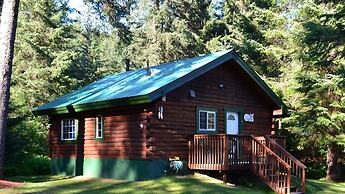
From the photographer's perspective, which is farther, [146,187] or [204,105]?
[204,105]

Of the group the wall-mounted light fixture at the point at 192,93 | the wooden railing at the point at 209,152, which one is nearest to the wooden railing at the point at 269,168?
the wooden railing at the point at 209,152

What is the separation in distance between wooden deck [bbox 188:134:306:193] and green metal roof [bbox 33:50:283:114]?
230 centimetres

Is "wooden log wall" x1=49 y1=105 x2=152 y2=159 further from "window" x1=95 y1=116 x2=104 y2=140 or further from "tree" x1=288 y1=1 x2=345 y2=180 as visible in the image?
"tree" x1=288 y1=1 x2=345 y2=180

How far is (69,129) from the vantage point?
19000mm

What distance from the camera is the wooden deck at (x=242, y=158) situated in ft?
47.6

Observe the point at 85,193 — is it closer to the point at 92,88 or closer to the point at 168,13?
the point at 92,88

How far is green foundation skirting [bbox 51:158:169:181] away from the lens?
49.1 ft

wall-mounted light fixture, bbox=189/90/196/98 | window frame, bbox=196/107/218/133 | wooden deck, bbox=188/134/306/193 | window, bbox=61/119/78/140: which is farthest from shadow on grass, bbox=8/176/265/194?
window, bbox=61/119/78/140

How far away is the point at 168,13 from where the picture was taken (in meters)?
33.9

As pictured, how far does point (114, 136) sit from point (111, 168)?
121cm

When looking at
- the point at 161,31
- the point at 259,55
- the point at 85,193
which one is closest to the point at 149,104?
the point at 85,193

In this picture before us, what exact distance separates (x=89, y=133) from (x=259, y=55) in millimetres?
14684

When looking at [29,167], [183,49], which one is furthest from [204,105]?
[183,49]

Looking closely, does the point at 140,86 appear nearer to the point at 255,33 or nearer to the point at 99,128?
the point at 99,128
